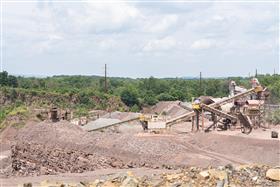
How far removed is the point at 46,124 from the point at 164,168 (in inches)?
650

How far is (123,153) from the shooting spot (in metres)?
38.9

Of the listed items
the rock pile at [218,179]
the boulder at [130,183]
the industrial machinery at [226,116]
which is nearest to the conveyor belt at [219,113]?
the industrial machinery at [226,116]

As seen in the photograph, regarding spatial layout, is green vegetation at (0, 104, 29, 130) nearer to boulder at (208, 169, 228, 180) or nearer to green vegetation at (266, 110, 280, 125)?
green vegetation at (266, 110, 280, 125)

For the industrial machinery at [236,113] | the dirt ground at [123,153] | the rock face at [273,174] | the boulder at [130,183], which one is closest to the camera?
the rock face at [273,174]

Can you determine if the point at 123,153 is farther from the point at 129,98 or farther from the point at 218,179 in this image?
the point at 129,98

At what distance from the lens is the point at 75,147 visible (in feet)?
137

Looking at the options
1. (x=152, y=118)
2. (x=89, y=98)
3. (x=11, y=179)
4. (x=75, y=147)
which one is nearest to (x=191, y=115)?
(x=152, y=118)

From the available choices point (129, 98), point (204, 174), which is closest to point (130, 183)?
point (204, 174)

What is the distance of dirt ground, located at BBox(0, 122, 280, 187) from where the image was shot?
114 feet

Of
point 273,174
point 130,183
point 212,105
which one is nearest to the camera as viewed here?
point 273,174

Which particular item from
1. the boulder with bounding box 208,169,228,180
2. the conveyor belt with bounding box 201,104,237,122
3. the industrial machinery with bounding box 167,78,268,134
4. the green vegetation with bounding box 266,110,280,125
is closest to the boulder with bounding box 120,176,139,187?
the boulder with bounding box 208,169,228,180

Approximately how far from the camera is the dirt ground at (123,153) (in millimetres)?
34812

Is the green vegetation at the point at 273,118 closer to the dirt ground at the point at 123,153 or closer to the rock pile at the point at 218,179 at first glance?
the dirt ground at the point at 123,153

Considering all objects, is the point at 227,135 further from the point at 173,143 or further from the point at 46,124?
the point at 46,124
